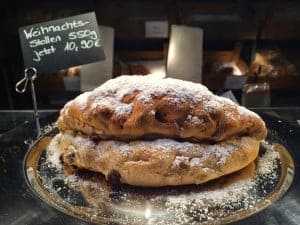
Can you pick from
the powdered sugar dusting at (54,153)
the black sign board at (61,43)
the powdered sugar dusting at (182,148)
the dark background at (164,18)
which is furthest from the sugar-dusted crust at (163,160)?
the dark background at (164,18)

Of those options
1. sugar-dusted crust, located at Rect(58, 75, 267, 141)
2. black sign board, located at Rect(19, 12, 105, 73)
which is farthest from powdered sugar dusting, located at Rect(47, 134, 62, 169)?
black sign board, located at Rect(19, 12, 105, 73)

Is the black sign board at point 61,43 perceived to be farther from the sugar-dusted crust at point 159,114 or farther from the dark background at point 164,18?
the dark background at point 164,18

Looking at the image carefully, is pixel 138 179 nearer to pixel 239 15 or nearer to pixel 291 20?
pixel 239 15

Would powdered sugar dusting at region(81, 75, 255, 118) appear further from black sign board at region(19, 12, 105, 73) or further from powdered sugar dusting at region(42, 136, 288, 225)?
black sign board at region(19, 12, 105, 73)

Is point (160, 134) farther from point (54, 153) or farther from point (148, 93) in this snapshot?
point (54, 153)

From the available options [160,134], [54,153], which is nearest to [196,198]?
[160,134]
